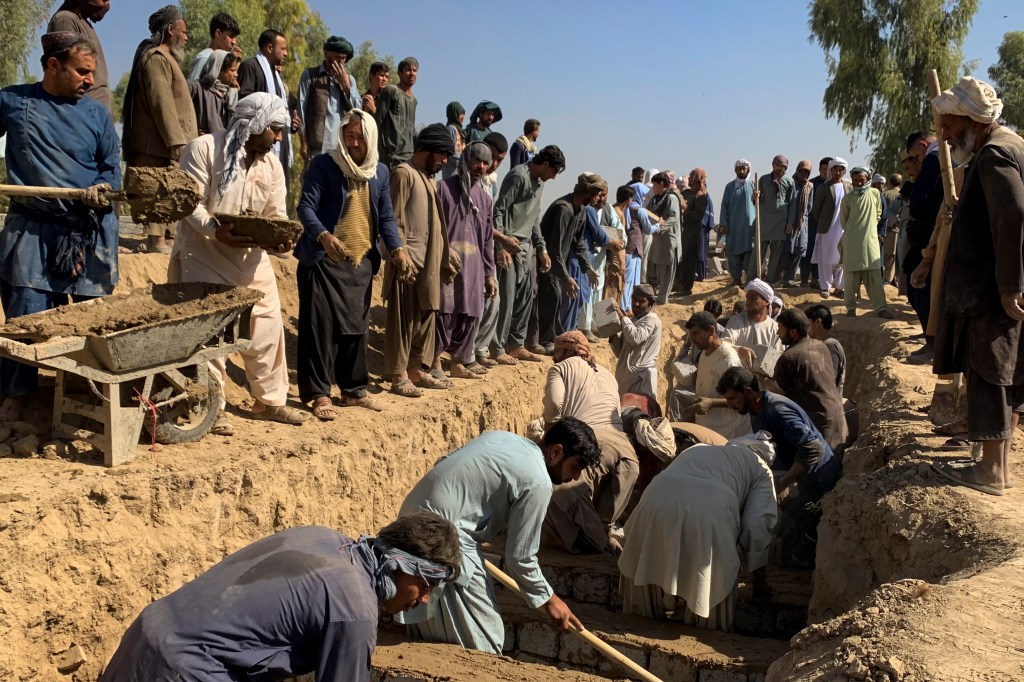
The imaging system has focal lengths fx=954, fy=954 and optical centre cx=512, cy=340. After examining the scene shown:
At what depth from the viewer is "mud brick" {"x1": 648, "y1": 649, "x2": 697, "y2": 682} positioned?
209 inches

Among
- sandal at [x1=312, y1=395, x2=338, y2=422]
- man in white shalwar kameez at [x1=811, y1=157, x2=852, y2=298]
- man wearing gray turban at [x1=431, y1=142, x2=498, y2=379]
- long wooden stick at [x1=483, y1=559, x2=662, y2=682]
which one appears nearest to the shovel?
sandal at [x1=312, y1=395, x2=338, y2=422]

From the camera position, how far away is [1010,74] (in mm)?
38969

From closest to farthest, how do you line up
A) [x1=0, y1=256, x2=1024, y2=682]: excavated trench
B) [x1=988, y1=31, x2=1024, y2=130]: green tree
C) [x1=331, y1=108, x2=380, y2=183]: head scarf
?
[x1=0, y1=256, x2=1024, y2=682]: excavated trench → [x1=331, y1=108, x2=380, y2=183]: head scarf → [x1=988, y1=31, x2=1024, y2=130]: green tree

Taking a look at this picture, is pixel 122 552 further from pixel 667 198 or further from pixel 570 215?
pixel 667 198

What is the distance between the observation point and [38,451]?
17.5 ft

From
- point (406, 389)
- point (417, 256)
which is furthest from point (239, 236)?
point (406, 389)

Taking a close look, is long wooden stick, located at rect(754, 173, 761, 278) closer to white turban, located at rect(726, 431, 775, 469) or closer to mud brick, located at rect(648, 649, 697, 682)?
white turban, located at rect(726, 431, 775, 469)

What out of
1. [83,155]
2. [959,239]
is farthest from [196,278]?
[959,239]

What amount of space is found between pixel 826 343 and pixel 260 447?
5375mm

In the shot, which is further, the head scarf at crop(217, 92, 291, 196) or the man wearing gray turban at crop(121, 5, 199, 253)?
the man wearing gray turban at crop(121, 5, 199, 253)

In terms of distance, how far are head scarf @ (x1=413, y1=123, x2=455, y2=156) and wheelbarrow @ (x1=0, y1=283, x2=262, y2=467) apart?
2265 millimetres

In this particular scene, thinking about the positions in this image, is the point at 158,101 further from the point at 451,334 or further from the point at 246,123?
the point at 451,334

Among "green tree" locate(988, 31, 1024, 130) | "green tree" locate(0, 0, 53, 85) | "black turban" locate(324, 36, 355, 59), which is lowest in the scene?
"black turban" locate(324, 36, 355, 59)

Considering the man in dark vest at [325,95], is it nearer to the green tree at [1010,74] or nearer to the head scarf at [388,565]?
the head scarf at [388,565]
